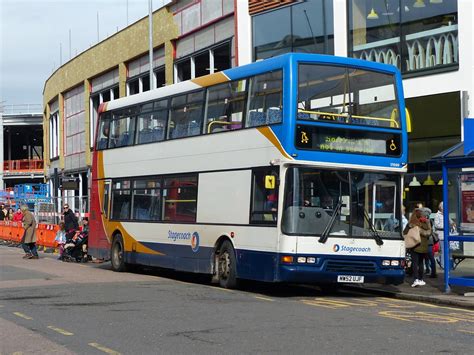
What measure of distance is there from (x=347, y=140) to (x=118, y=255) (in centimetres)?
836

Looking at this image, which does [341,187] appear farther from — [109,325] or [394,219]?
[109,325]

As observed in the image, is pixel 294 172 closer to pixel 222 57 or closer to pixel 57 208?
pixel 222 57

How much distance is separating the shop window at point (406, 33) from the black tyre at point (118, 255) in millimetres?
8738

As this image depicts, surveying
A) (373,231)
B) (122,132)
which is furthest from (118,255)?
(373,231)

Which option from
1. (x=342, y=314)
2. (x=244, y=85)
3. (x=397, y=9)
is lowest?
(x=342, y=314)

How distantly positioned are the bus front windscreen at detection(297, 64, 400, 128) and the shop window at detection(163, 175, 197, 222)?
3.73 metres

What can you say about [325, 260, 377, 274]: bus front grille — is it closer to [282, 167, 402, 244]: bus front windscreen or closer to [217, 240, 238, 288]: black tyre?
[282, 167, 402, 244]: bus front windscreen

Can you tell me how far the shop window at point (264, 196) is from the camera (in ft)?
44.0

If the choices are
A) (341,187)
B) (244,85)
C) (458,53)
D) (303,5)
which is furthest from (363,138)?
(303,5)

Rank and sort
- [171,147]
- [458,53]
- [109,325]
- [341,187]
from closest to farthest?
[109,325] → [341,187] → [171,147] → [458,53]

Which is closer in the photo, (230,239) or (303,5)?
(230,239)

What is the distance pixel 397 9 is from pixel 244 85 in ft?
25.1

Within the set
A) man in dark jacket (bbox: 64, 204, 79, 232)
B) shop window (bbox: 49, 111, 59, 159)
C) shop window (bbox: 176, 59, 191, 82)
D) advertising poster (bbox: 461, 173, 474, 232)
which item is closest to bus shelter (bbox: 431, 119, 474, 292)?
advertising poster (bbox: 461, 173, 474, 232)

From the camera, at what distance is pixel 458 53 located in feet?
61.3
